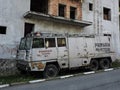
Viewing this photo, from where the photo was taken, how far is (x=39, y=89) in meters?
12.3

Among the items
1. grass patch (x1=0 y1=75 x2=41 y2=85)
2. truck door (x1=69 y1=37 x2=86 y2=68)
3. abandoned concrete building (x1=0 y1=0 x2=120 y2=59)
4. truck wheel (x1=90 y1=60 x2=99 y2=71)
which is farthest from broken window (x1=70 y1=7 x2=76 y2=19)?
grass patch (x1=0 y1=75 x2=41 y2=85)

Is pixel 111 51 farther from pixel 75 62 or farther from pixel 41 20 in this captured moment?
pixel 41 20

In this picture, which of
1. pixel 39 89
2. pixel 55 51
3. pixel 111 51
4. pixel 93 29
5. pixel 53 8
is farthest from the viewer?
pixel 93 29

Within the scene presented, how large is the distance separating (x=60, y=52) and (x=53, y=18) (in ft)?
15.9

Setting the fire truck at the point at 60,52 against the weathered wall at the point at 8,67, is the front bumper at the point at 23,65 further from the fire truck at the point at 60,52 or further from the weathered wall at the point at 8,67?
the weathered wall at the point at 8,67

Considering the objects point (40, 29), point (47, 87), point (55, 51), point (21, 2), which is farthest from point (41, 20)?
point (47, 87)

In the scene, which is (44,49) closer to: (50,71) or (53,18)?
(50,71)

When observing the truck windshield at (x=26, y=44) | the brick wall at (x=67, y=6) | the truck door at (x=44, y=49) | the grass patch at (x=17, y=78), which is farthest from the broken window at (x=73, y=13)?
the grass patch at (x=17, y=78)

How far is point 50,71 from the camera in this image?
16.5m

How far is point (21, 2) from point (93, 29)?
8587 millimetres

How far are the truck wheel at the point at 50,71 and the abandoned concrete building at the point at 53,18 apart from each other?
415 centimetres

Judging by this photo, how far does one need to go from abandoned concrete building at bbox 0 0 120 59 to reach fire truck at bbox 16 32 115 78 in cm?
241

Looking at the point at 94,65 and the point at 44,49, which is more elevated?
the point at 44,49

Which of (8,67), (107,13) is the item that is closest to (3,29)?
(8,67)
